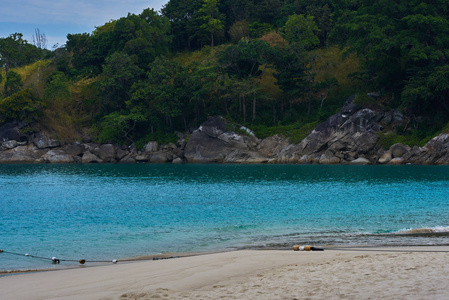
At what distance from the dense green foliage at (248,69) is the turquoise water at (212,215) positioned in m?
22.2

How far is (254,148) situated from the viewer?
2489 inches

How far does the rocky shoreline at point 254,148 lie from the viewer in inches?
2105

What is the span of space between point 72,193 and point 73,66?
219 ft

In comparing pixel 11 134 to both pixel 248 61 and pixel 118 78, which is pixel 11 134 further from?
pixel 248 61

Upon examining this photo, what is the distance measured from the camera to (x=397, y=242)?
14102 mm

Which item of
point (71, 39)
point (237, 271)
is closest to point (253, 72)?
point (71, 39)

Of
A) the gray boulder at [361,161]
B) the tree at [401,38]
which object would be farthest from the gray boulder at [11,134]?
the tree at [401,38]

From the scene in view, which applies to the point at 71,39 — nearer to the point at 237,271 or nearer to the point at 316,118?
the point at 316,118

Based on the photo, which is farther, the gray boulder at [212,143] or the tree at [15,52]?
the tree at [15,52]

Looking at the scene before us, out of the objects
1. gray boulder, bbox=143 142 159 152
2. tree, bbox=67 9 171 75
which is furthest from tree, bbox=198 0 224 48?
gray boulder, bbox=143 142 159 152

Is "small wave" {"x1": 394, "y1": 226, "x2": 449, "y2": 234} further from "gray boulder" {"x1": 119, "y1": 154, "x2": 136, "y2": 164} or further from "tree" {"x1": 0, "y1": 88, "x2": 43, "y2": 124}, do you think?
"tree" {"x1": 0, "y1": 88, "x2": 43, "y2": 124}

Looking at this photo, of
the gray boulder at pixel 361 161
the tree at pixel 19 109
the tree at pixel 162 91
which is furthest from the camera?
the tree at pixel 19 109

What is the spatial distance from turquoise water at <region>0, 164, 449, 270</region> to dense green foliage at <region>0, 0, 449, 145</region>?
22.2 m

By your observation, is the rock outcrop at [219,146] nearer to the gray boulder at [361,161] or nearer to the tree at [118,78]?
the gray boulder at [361,161]
